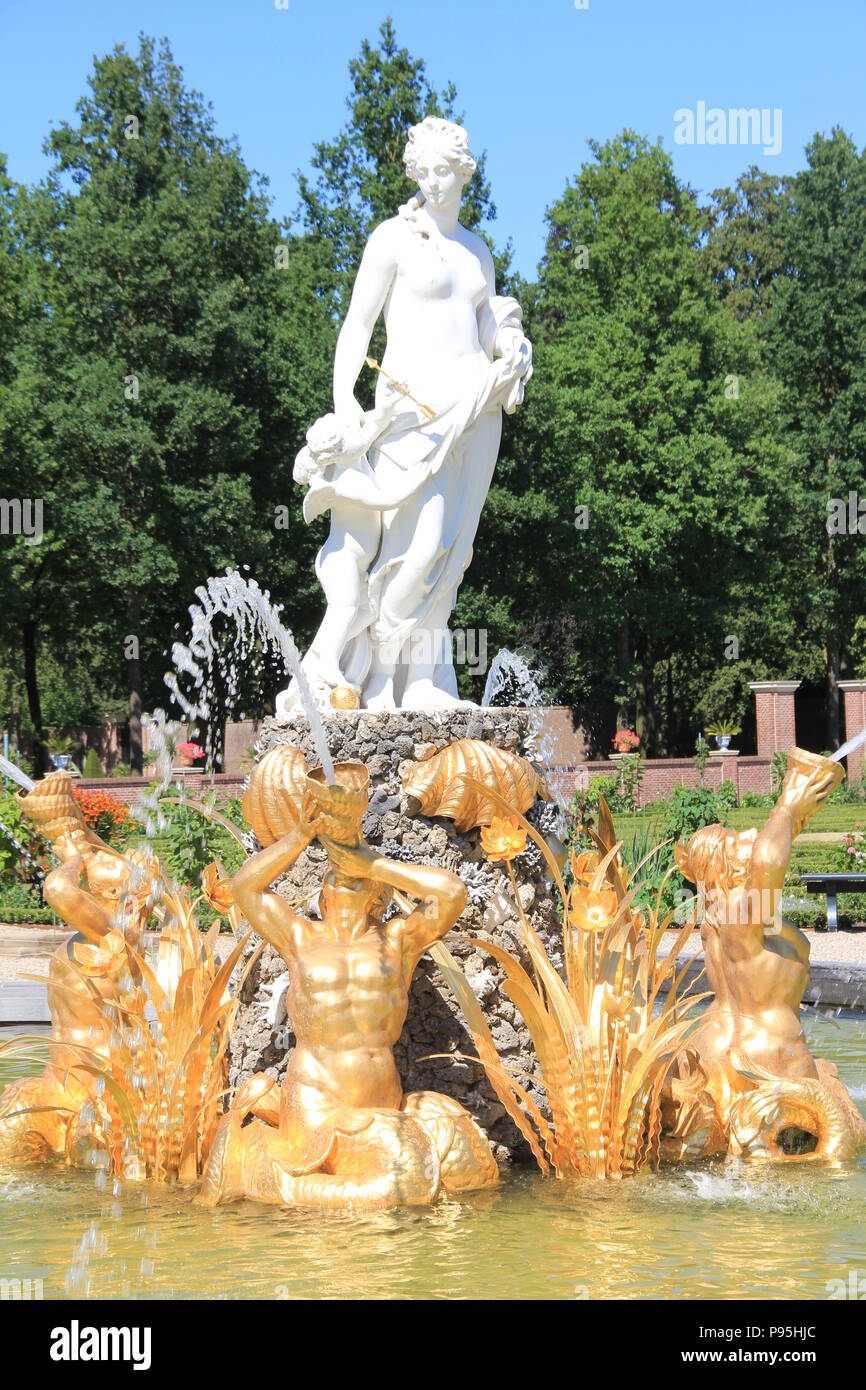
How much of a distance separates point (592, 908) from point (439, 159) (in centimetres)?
309

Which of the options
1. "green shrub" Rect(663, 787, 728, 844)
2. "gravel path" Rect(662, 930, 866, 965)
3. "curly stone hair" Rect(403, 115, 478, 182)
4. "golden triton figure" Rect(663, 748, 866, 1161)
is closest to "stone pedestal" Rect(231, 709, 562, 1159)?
"golden triton figure" Rect(663, 748, 866, 1161)

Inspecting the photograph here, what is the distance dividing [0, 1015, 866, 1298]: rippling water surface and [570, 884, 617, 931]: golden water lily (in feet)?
2.90

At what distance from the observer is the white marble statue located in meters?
6.43

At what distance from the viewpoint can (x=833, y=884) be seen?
12133mm

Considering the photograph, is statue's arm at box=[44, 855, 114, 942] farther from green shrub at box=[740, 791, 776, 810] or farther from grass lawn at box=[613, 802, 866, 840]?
green shrub at box=[740, 791, 776, 810]

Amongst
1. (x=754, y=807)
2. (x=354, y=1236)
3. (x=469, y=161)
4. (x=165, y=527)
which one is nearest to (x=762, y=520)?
(x=754, y=807)

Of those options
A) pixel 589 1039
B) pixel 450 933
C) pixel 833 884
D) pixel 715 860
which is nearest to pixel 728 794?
pixel 833 884

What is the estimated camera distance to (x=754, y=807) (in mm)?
24719

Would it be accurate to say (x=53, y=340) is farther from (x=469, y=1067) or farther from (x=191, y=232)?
(x=469, y=1067)

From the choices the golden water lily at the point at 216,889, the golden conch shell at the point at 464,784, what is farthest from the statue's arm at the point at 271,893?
the golden water lily at the point at 216,889

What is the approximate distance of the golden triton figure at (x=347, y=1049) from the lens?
16.4 feet

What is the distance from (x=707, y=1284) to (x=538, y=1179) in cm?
130

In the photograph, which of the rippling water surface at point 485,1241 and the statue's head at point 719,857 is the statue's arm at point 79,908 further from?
the statue's head at point 719,857

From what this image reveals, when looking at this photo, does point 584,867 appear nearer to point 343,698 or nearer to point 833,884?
point 343,698
